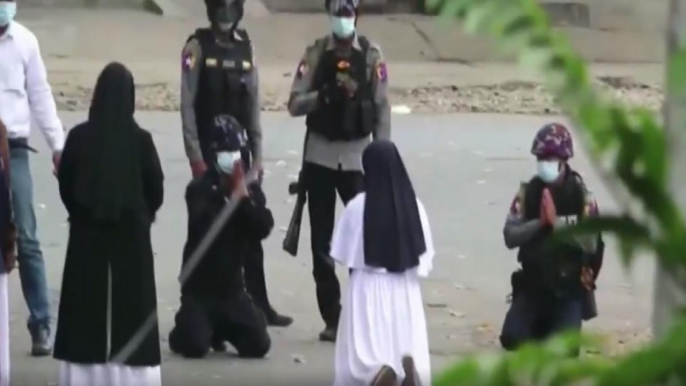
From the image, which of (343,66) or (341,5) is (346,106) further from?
(341,5)

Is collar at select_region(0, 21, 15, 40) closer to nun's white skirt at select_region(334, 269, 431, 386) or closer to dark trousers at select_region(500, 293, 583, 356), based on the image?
nun's white skirt at select_region(334, 269, 431, 386)

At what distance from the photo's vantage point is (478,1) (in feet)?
2.63

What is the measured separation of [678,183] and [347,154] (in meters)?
5.71

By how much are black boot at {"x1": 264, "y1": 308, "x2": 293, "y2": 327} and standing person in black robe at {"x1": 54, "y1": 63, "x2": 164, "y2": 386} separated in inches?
59.1

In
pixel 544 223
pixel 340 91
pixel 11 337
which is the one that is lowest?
pixel 11 337

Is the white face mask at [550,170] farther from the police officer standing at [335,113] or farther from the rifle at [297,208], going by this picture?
the rifle at [297,208]

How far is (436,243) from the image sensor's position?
8.72m

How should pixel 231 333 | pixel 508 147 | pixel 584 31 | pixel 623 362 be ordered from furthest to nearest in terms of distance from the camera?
pixel 584 31 → pixel 508 147 → pixel 231 333 → pixel 623 362

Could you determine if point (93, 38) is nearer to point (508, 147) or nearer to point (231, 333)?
point (508, 147)

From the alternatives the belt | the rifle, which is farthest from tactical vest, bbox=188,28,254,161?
the belt

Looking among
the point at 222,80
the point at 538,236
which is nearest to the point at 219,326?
the point at 222,80

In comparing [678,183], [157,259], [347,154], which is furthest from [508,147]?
A: [678,183]

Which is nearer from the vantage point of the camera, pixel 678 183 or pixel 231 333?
pixel 678 183

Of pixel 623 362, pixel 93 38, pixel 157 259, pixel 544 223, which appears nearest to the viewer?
pixel 623 362
